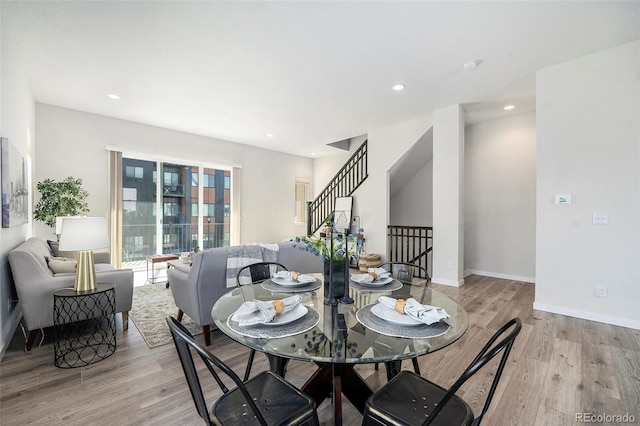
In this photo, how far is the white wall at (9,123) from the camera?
96.9 inches

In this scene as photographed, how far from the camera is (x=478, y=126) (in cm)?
535

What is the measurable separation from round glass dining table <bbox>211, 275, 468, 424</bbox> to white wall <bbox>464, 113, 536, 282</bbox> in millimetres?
4198

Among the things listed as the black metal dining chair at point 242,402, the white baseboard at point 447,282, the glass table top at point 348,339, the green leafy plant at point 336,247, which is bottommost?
the white baseboard at point 447,282

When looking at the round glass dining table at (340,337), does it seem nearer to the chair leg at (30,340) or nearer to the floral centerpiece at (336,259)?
the floral centerpiece at (336,259)

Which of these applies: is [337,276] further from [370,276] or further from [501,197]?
[501,197]

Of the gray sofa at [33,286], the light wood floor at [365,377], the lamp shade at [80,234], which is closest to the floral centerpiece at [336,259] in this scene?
the light wood floor at [365,377]

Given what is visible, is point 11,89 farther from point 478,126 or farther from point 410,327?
point 478,126

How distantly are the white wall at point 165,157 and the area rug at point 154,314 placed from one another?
1892mm

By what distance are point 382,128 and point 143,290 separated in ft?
16.3

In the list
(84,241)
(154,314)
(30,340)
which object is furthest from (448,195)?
(30,340)

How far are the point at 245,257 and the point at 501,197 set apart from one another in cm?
464

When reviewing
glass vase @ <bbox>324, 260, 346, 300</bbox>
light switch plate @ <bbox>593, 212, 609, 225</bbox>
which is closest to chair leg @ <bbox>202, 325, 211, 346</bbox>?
glass vase @ <bbox>324, 260, 346, 300</bbox>

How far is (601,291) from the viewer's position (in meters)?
3.08

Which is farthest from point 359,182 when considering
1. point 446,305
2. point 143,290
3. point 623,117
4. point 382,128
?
point 446,305
